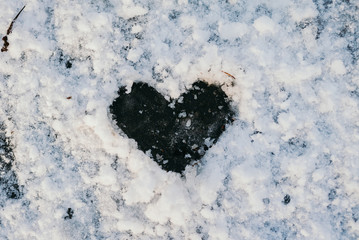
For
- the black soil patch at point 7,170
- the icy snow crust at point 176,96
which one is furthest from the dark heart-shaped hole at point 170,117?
the black soil patch at point 7,170

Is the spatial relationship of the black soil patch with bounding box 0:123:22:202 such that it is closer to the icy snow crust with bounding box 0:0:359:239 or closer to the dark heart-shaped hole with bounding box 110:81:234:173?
the icy snow crust with bounding box 0:0:359:239

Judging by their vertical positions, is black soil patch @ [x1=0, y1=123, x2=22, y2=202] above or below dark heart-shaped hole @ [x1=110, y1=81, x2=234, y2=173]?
below

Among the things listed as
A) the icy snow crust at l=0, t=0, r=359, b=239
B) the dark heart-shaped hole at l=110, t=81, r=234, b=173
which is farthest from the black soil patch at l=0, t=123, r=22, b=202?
the dark heart-shaped hole at l=110, t=81, r=234, b=173

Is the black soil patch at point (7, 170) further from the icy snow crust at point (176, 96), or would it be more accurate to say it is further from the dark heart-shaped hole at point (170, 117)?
the dark heart-shaped hole at point (170, 117)

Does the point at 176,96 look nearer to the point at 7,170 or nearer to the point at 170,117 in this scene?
the point at 170,117

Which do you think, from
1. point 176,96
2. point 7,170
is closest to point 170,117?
point 176,96
